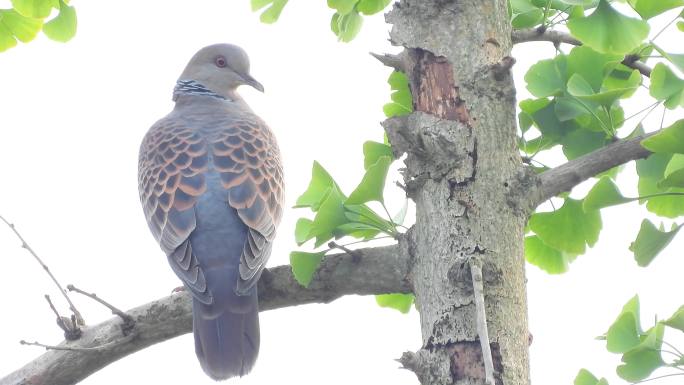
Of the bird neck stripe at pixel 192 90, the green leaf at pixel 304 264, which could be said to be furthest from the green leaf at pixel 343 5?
the bird neck stripe at pixel 192 90

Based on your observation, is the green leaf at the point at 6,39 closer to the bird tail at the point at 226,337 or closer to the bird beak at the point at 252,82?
the bird tail at the point at 226,337

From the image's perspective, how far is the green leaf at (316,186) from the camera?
2918mm

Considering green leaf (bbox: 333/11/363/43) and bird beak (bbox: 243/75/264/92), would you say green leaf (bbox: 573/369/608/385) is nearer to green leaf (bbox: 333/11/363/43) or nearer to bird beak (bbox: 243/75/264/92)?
green leaf (bbox: 333/11/363/43)

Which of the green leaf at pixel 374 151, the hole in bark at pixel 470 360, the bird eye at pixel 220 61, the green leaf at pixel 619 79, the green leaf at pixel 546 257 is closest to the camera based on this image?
the hole in bark at pixel 470 360

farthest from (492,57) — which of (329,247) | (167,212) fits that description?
(167,212)

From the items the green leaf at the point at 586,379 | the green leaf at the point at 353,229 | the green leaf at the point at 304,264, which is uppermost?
the green leaf at the point at 353,229

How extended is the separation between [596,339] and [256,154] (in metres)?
1.82

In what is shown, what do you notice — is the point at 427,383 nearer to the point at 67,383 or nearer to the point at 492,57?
the point at 492,57

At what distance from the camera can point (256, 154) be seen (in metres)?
4.02

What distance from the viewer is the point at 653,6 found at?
8.71ft

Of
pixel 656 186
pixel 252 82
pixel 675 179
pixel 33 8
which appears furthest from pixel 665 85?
pixel 252 82

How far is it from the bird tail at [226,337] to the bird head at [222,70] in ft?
6.73

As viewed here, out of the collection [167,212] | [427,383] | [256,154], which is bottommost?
[427,383]

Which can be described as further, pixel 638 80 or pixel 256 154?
pixel 256 154
